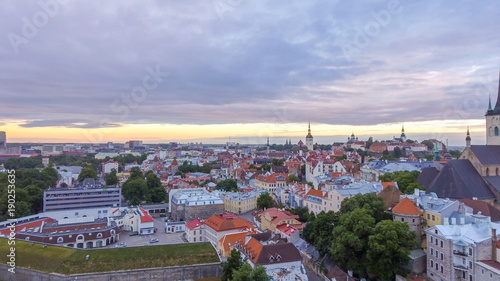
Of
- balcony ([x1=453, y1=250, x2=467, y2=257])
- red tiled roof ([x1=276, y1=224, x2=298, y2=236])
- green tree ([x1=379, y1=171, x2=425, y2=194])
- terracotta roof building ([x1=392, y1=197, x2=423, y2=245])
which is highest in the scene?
green tree ([x1=379, y1=171, x2=425, y2=194])

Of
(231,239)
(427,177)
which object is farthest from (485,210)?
(231,239)

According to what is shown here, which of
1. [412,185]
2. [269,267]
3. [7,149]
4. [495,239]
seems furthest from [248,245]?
[7,149]

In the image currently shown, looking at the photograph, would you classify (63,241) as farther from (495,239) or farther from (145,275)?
(495,239)

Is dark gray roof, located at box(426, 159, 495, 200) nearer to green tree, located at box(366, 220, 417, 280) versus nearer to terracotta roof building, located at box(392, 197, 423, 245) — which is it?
terracotta roof building, located at box(392, 197, 423, 245)

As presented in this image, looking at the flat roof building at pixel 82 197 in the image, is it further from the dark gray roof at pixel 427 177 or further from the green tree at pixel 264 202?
the dark gray roof at pixel 427 177

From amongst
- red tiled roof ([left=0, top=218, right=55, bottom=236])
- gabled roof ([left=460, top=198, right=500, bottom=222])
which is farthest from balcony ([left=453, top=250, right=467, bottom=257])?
red tiled roof ([left=0, top=218, right=55, bottom=236])

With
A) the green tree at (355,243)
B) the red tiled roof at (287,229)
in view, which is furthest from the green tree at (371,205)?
the red tiled roof at (287,229)
